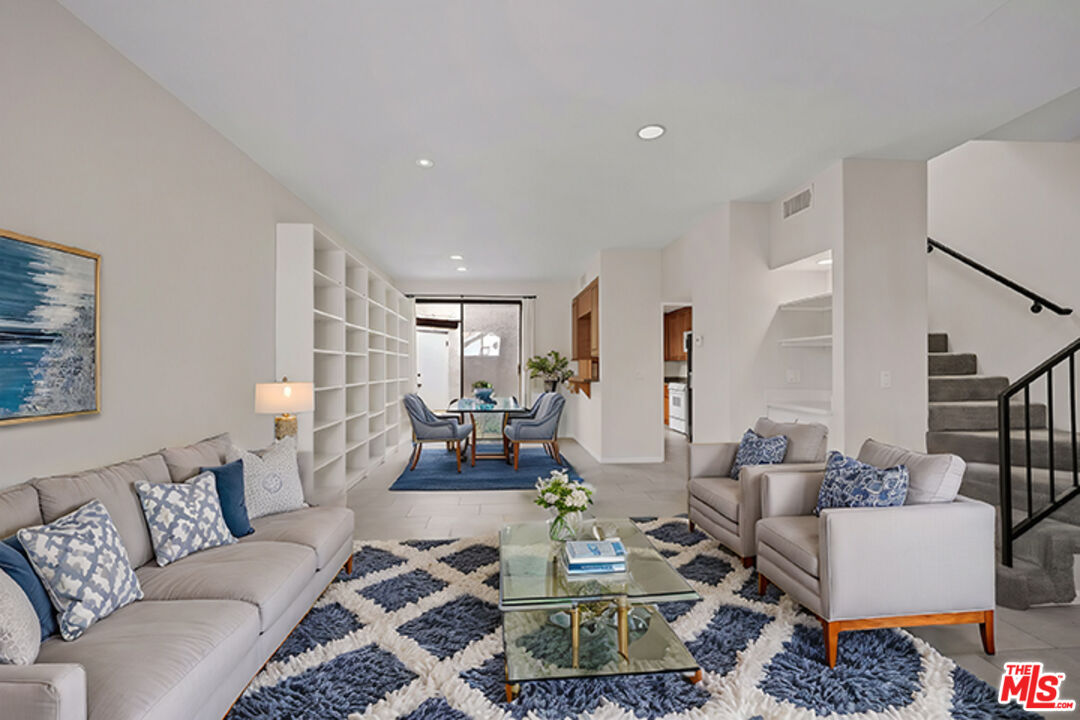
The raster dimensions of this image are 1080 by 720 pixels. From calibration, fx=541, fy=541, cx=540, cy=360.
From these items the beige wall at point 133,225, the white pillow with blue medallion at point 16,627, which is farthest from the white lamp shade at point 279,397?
the white pillow with blue medallion at point 16,627

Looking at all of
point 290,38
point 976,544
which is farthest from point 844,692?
point 290,38

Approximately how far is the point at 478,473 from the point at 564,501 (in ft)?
12.5

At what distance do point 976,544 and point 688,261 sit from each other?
4177mm

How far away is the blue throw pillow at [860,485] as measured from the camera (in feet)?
7.94

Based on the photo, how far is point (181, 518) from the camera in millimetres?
2326

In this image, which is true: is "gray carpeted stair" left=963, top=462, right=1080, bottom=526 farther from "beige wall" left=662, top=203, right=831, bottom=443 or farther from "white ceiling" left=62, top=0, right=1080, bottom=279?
"white ceiling" left=62, top=0, right=1080, bottom=279

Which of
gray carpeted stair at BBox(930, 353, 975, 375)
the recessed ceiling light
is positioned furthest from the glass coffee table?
gray carpeted stair at BBox(930, 353, 975, 375)

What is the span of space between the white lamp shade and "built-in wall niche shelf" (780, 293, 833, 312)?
13.3 ft

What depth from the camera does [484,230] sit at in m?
5.83

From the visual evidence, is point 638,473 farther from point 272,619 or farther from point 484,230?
point 272,619

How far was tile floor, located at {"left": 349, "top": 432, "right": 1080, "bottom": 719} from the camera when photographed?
2299 millimetres

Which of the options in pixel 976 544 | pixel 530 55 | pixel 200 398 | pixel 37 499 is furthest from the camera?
pixel 200 398

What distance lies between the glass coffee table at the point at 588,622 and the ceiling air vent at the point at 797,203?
3.29m

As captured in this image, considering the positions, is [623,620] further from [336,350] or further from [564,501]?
[336,350]
